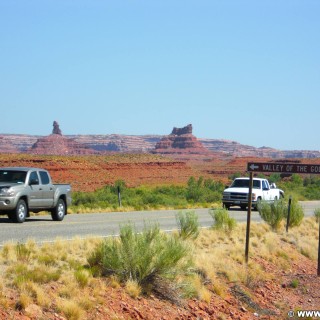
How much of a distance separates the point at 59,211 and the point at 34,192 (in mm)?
1930

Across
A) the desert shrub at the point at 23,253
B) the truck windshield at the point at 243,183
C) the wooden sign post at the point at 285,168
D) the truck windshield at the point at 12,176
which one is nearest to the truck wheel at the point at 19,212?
→ the truck windshield at the point at 12,176

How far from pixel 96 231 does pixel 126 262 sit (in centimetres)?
848

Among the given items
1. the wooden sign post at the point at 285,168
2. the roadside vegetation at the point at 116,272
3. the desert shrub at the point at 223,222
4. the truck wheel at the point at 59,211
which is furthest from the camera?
the truck wheel at the point at 59,211

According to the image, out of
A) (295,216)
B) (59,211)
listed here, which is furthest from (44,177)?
(295,216)

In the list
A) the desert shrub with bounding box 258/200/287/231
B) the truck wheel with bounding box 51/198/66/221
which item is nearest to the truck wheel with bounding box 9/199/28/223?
the truck wheel with bounding box 51/198/66/221

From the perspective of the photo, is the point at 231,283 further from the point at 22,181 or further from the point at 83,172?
the point at 83,172

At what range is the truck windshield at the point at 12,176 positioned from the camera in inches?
912

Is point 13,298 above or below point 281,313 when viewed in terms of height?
above

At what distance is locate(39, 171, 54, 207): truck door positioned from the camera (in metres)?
23.7

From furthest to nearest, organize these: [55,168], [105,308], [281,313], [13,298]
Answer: [55,168]
[281,313]
[105,308]
[13,298]

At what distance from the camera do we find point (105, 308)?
10.7m

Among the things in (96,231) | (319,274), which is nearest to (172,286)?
(319,274)

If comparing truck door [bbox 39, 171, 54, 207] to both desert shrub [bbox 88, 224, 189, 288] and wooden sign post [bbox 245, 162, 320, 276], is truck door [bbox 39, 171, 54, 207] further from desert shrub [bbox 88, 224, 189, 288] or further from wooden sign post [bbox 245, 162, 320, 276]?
desert shrub [bbox 88, 224, 189, 288]

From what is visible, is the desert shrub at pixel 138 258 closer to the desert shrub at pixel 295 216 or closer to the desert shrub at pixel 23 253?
the desert shrub at pixel 23 253
